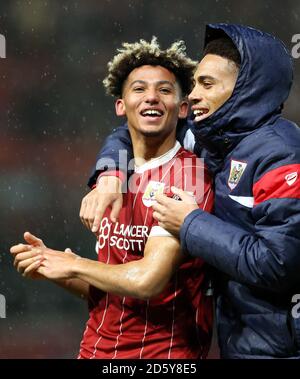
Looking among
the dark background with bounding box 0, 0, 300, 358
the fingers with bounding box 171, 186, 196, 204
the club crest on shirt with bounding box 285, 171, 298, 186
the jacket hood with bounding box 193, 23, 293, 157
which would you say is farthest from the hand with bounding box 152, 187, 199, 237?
the dark background with bounding box 0, 0, 300, 358

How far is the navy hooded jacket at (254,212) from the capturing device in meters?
2.64

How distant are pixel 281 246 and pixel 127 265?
606 millimetres

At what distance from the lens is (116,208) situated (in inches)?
118

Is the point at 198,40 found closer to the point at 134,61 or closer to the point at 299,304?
the point at 134,61

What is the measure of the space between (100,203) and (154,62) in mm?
699

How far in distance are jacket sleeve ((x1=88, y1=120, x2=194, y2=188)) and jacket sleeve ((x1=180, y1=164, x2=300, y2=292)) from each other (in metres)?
0.63

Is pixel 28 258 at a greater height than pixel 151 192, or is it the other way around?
pixel 151 192

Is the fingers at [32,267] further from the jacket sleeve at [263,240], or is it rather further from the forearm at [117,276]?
the jacket sleeve at [263,240]

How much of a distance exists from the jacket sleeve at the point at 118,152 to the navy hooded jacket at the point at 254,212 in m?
0.41

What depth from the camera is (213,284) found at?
10.1 feet

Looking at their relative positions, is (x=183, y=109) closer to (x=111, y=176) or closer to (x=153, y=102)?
(x=153, y=102)

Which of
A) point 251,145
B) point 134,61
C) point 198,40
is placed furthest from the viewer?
point 198,40

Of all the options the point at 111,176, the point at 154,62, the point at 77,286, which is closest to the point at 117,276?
the point at 111,176

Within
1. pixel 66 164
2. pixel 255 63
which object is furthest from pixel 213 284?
pixel 66 164
